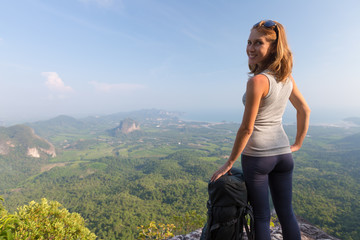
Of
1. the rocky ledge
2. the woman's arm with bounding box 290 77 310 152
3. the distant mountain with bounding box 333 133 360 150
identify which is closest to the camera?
the woman's arm with bounding box 290 77 310 152

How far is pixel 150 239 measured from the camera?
12.4 feet

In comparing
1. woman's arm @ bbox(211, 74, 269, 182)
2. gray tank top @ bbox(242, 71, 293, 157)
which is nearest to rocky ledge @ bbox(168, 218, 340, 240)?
gray tank top @ bbox(242, 71, 293, 157)

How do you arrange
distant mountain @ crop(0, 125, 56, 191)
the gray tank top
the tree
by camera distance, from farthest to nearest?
1. distant mountain @ crop(0, 125, 56, 191)
2. the tree
3. the gray tank top

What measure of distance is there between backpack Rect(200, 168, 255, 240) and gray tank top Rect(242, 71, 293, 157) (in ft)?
0.97

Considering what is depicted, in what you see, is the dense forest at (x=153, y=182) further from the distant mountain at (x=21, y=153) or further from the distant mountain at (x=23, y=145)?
the distant mountain at (x=23, y=145)

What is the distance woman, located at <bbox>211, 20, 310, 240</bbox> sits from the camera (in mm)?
1162

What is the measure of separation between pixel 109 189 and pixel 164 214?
26595mm

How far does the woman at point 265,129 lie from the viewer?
116cm

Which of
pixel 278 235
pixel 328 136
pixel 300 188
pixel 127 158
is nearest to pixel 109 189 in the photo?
pixel 127 158

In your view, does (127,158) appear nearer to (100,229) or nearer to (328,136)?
(100,229)

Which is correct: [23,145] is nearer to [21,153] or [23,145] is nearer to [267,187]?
[21,153]

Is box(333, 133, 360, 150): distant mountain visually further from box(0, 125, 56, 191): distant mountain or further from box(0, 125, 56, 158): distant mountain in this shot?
box(0, 125, 56, 158): distant mountain

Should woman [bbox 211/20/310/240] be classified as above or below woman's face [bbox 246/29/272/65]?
below

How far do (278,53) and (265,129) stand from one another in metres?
0.56
